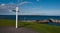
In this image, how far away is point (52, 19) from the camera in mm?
6715

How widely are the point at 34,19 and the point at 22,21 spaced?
649 millimetres

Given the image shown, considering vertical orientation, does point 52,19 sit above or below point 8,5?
below

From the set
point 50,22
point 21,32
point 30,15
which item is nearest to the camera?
point 21,32

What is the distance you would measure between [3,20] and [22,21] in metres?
1.04

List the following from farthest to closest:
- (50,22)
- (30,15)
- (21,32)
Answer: (50,22), (30,15), (21,32)

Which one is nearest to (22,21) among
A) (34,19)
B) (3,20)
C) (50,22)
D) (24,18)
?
(24,18)

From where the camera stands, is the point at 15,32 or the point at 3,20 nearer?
the point at 15,32

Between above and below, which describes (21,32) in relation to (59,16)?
below

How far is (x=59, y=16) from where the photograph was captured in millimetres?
6168

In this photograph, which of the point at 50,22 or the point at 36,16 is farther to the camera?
the point at 50,22

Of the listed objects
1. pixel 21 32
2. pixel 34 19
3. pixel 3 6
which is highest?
pixel 3 6

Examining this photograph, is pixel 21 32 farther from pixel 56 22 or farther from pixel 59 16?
pixel 56 22

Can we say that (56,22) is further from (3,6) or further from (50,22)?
(3,6)

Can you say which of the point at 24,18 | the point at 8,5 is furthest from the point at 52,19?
the point at 8,5
